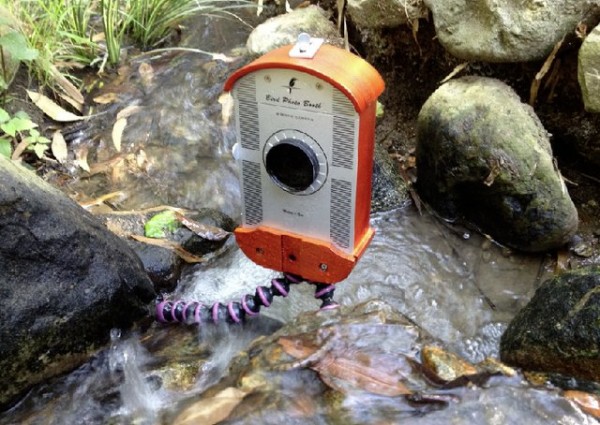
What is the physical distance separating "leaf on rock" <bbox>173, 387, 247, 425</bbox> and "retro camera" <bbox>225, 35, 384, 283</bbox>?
0.66 m

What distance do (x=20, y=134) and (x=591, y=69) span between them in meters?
3.35

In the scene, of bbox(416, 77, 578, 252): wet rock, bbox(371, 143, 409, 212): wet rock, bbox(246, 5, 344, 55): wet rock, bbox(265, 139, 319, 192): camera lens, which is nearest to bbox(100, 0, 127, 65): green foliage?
bbox(246, 5, 344, 55): wet rock

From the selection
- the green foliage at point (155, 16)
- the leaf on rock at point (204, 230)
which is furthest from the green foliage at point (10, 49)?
the leaf on rock at point (204, 230)

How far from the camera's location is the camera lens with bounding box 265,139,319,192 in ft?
6.38

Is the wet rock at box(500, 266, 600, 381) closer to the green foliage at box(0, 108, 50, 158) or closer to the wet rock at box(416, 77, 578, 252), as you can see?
the wet rock at box(416, 77, 578, 252)

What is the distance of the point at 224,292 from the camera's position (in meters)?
2.95

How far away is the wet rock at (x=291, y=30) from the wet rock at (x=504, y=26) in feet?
3.46

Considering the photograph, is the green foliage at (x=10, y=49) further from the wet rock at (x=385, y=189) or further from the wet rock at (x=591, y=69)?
the wet rock at (x=591, y=69)

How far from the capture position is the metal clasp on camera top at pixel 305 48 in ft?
6.08

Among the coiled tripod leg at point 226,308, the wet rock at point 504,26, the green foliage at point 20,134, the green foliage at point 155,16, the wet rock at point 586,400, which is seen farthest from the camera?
the green foliage at point 155,16

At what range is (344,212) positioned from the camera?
205cm

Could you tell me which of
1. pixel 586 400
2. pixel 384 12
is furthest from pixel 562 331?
pixel 384 12

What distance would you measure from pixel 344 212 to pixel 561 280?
97cm

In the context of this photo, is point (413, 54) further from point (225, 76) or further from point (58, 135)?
point (58, 135)
